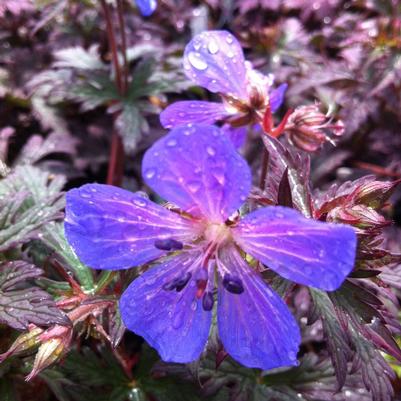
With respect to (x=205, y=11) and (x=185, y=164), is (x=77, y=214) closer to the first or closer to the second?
(x=185, y=164)

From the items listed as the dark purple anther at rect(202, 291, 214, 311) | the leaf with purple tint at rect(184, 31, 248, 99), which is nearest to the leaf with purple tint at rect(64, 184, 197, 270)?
the dark purple anther at rect(202, 291, 214, 311)

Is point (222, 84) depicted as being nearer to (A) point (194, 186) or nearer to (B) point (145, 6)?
(A) point (194, 186)

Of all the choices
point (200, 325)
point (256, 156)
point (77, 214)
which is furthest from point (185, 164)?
point (256, 156)

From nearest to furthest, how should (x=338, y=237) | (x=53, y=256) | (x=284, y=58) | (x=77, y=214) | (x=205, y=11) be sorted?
(x=338, y=237), (x=77, y=214), (x=53, y=256), (x=284, y=58), (x=205, y=11)

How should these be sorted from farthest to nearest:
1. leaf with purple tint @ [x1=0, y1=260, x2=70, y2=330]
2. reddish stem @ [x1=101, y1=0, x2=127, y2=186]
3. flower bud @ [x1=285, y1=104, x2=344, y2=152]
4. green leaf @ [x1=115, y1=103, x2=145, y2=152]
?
reddish stem @ [x1=101, y1=0, x2=127, y2=186] → green leaf @ [x1=115, y1=103, x2=145, y2=152] → flower bud @ [x1=285, y1=104, x2=344, y2=152] → leaf with purple tint @ [x1=0, y1=260, x2=70, y2=330]

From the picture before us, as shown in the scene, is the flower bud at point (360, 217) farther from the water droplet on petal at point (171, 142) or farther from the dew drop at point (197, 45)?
the dew drop at point (197, 45)

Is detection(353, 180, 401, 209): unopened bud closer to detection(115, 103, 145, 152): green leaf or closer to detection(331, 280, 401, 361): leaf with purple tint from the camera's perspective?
detection(331, 280, 401, 361): leaf with purple tint
